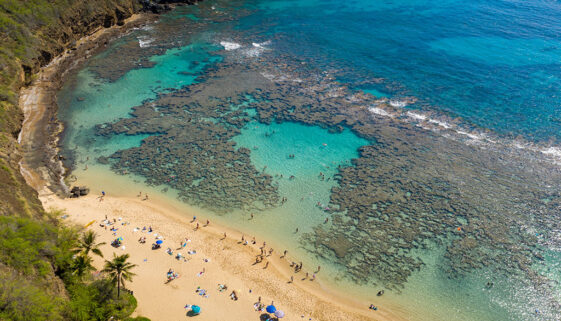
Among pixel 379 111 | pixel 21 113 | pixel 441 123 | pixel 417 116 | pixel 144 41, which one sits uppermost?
pixel 144 41

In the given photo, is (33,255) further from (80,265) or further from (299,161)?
(299,161)

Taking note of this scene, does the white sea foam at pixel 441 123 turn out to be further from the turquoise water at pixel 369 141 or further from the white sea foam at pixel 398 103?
the white sea foam at pixel 398 103

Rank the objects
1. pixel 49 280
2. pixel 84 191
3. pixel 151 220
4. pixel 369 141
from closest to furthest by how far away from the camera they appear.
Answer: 1. pixel 49 280
2. pixel 151 220
3. pixel 84 191
4. pixel 369 141

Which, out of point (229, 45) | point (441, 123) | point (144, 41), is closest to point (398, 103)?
point (441, 123)

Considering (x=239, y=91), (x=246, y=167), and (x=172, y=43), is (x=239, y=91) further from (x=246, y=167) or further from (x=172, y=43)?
(x=172, y=43)

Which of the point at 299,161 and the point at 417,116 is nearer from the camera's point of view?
the point at 299,161

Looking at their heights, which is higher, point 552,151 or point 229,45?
point 229,45

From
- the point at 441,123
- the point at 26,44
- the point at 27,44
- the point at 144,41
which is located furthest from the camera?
the point at 144,41

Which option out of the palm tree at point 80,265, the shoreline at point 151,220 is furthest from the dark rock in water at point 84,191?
the palm tree at point 80,265

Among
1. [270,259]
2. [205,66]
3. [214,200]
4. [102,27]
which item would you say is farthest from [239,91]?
[102,27]
